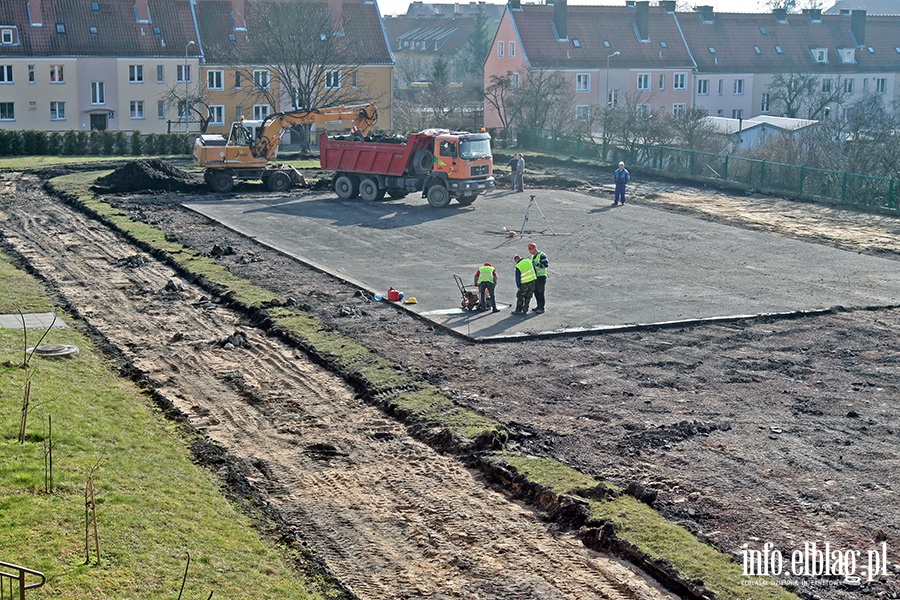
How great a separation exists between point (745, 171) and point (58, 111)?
132 feet

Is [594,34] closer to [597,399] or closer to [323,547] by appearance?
[597,399]

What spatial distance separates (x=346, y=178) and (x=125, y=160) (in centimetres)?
1794

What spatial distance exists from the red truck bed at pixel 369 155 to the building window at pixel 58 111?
32.4 meters

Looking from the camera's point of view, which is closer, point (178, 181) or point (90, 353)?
point (90, 353)

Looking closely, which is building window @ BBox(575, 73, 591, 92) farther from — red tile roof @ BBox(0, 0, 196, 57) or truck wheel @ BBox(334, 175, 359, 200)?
truck wheel @ BBox(334, 175, 359, 200)

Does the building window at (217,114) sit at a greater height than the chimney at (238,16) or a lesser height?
lesser

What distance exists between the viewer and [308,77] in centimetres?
6156

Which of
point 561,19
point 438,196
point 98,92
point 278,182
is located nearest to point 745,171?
point 438,196

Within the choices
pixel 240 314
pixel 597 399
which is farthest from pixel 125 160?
pixel 597 399

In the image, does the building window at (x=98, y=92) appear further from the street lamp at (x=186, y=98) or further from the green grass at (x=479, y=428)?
the green grass at (x=479, y=428)

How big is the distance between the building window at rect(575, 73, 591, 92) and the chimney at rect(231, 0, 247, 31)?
2112cm

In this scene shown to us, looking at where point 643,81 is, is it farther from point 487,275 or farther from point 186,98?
point 487,275

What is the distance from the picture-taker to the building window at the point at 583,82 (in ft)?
238

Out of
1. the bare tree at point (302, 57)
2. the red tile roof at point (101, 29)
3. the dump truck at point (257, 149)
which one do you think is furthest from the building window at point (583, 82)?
the dump truck at point (257, 149)
